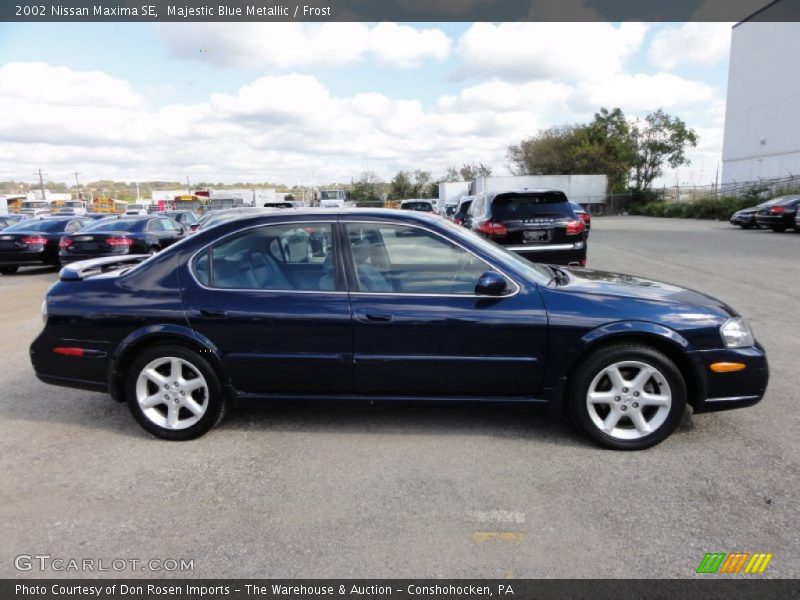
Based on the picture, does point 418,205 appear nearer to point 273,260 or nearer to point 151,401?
point 273,260

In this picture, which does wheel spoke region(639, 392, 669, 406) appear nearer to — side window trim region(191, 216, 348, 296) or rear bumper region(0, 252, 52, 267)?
side window trim region(191, 216, 348, 296)

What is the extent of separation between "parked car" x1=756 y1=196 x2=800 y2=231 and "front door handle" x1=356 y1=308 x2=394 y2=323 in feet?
74.7

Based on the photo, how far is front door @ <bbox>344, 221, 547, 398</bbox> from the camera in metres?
3.64

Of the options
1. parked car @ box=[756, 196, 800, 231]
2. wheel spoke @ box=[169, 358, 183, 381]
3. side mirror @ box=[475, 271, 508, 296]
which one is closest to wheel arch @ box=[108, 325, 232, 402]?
wheel spoke @ box=[169, 358, 183, 381]

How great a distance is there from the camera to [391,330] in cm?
368

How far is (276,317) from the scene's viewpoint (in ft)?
12.3

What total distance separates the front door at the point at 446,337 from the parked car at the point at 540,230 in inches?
211

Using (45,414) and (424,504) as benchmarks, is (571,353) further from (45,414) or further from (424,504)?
(45,414)

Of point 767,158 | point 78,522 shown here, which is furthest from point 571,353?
point 767,158

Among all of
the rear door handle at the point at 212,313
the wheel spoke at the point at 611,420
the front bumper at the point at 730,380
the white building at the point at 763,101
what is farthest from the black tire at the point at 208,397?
the white building at the point at 763,101

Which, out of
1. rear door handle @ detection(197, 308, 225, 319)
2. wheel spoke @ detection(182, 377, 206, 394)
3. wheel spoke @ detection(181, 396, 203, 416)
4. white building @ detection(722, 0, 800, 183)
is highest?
white building @ detection(722, 0, 800, 183)

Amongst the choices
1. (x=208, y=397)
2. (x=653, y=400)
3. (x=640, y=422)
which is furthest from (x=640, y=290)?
(x=208, y=397)

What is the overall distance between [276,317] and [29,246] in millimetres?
13200
